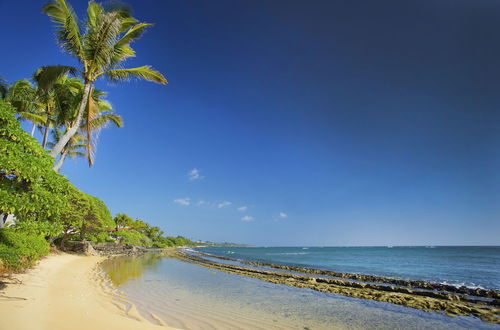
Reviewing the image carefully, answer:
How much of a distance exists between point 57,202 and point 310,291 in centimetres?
1314

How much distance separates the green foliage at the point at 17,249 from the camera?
9.35m

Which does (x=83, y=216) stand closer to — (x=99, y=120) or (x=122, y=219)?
(x=99, y=120)

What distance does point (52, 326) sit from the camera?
16.2 ft

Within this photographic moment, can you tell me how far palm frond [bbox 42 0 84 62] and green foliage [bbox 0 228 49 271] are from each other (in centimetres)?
748

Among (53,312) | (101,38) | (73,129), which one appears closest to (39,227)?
(53,312)

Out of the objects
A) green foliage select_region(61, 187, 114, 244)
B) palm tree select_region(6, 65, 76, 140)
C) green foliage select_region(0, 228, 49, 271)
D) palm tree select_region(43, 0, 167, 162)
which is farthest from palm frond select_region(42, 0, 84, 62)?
green foliage select_region(61, 187, 114, 244)

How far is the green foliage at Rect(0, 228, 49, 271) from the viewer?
30.7 feet

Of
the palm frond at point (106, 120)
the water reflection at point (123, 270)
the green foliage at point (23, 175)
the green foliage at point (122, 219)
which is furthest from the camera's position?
the green foliage at point (122, 219)

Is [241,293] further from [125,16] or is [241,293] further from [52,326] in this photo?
[125,16]

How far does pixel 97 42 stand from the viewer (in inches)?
373

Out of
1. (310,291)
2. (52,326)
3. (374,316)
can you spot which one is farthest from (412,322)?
(52,326)

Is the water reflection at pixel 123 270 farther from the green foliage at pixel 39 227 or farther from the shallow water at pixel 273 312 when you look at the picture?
the green foliage at pixel 39 227

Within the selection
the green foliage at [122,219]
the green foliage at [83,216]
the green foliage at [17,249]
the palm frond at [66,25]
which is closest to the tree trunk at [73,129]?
the palm frond at [66,25]

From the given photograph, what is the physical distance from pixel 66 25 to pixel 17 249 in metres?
9.12
